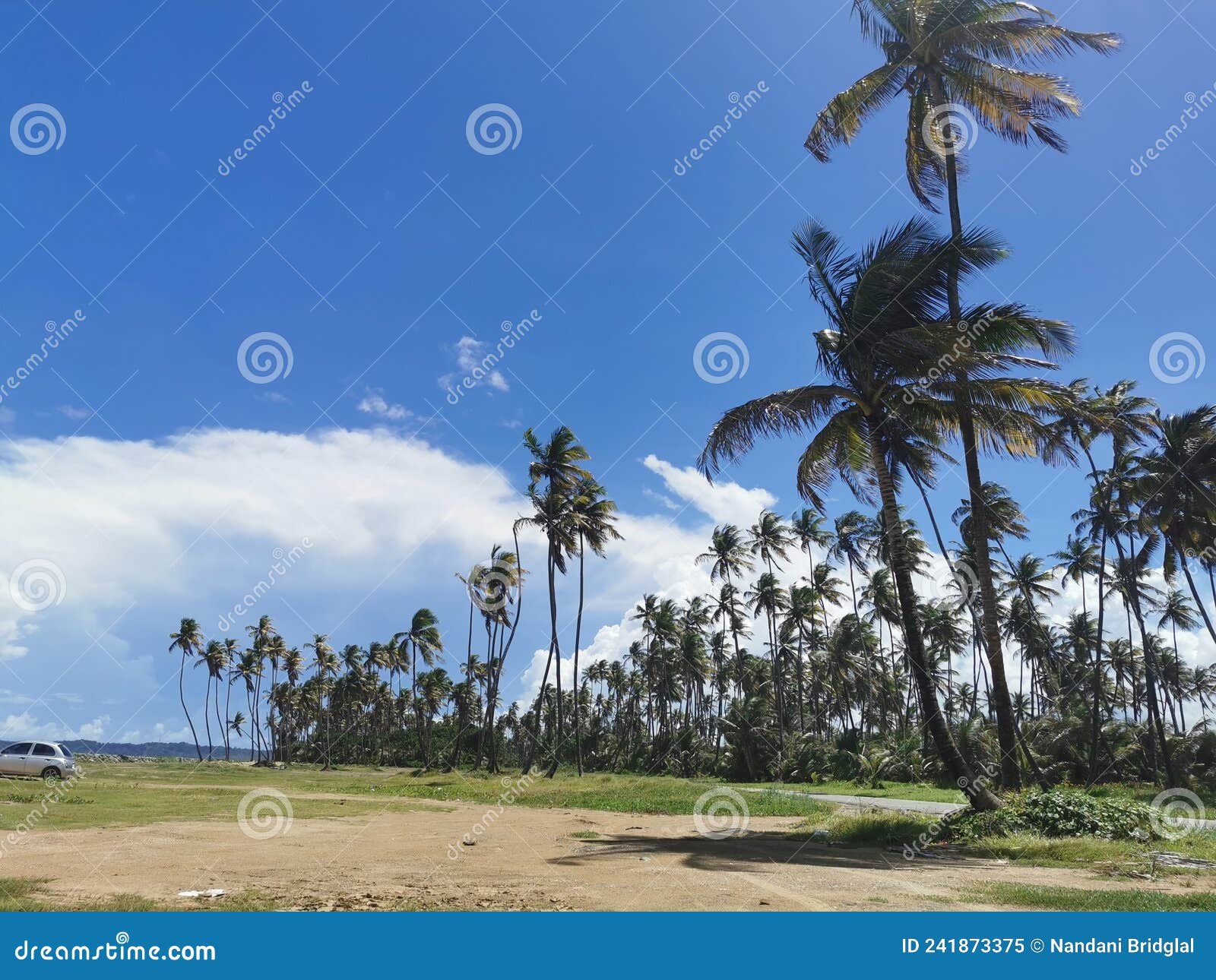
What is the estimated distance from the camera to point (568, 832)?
58.5 feet

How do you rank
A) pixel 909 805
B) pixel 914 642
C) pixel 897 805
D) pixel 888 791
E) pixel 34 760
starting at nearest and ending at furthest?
pixel 914 642 → pixel 909 805 → pixel 897 805 → pixel 34 760 → pixel 888 791

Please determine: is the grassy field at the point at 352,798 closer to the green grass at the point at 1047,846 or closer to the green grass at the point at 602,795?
the green grass at the point at 602,795

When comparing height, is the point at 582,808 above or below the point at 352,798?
above

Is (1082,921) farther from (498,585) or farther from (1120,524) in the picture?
(498,585)

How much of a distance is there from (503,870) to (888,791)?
101ft

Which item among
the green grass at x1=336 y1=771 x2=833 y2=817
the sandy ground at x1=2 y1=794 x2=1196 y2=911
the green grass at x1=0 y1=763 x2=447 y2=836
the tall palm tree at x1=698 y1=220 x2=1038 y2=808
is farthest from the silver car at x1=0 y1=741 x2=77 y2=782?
the tall palm tree at x1=698 y1=220 x2=1038 y2=808

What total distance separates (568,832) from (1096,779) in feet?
99.9

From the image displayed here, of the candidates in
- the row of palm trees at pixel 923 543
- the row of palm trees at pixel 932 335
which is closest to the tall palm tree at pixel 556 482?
the row of palm trees at pixel 923 543

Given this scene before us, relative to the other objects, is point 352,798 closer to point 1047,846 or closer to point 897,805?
point 897,805

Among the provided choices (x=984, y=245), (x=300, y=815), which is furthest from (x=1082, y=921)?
(x=300, y=815)

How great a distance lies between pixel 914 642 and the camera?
53.8ft

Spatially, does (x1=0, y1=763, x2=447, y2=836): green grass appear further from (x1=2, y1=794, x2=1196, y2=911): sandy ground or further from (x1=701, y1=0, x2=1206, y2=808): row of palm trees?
(x1=701, y1=0, x2=1206, y2=808): row of palm trees

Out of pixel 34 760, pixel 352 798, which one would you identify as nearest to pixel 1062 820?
pixel 352 798

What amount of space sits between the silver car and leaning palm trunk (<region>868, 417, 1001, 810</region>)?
3142 centimetres
